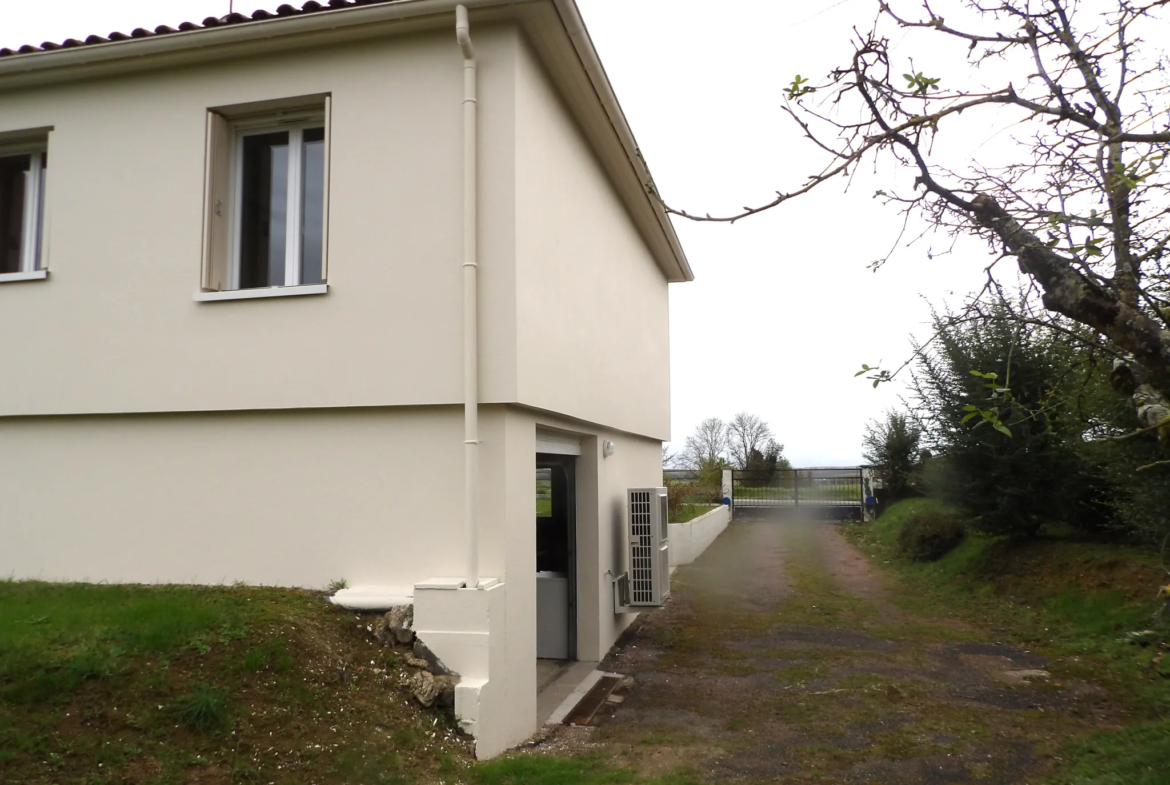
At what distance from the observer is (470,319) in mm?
6109

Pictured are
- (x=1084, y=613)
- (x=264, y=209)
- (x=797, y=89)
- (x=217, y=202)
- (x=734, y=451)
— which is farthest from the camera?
(x=734, y=451)

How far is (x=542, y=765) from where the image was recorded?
5477mm

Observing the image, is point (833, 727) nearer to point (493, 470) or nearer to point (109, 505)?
point (493, 470)

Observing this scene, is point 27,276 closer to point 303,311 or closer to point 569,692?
point 303,311

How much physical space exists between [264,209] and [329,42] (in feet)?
4.94

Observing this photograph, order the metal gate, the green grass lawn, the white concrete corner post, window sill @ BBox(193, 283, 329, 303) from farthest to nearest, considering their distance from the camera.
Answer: the metal gate, the green grass lawn, window sill @ BBox(193, 283, 329, 303), the white concrete corner post

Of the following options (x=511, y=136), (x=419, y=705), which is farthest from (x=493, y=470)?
(x=511, y=136)

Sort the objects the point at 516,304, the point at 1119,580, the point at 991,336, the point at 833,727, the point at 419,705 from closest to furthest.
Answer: the point at 419,705 → the point at 516,304 → the point at 833,727 → the point at 1119,580 → the point at 991,336

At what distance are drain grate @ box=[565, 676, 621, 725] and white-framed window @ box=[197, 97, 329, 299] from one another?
Result: 4363 millimetres

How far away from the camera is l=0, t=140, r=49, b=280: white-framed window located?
24.9ft

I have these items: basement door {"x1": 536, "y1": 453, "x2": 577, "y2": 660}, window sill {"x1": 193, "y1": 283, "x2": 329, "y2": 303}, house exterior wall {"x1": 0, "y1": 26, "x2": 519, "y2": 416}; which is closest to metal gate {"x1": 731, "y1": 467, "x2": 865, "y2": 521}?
basement door {"x1": 536, "y1": 453, "x2": 577, "y2": 660}

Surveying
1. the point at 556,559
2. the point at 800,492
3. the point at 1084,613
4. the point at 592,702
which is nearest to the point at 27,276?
the point at 556,559

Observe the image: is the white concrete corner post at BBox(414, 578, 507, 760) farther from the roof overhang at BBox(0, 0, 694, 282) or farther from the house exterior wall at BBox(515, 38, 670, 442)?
the roof overhang at BBox(0, 0, 694, 282)

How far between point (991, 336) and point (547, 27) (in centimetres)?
1005
